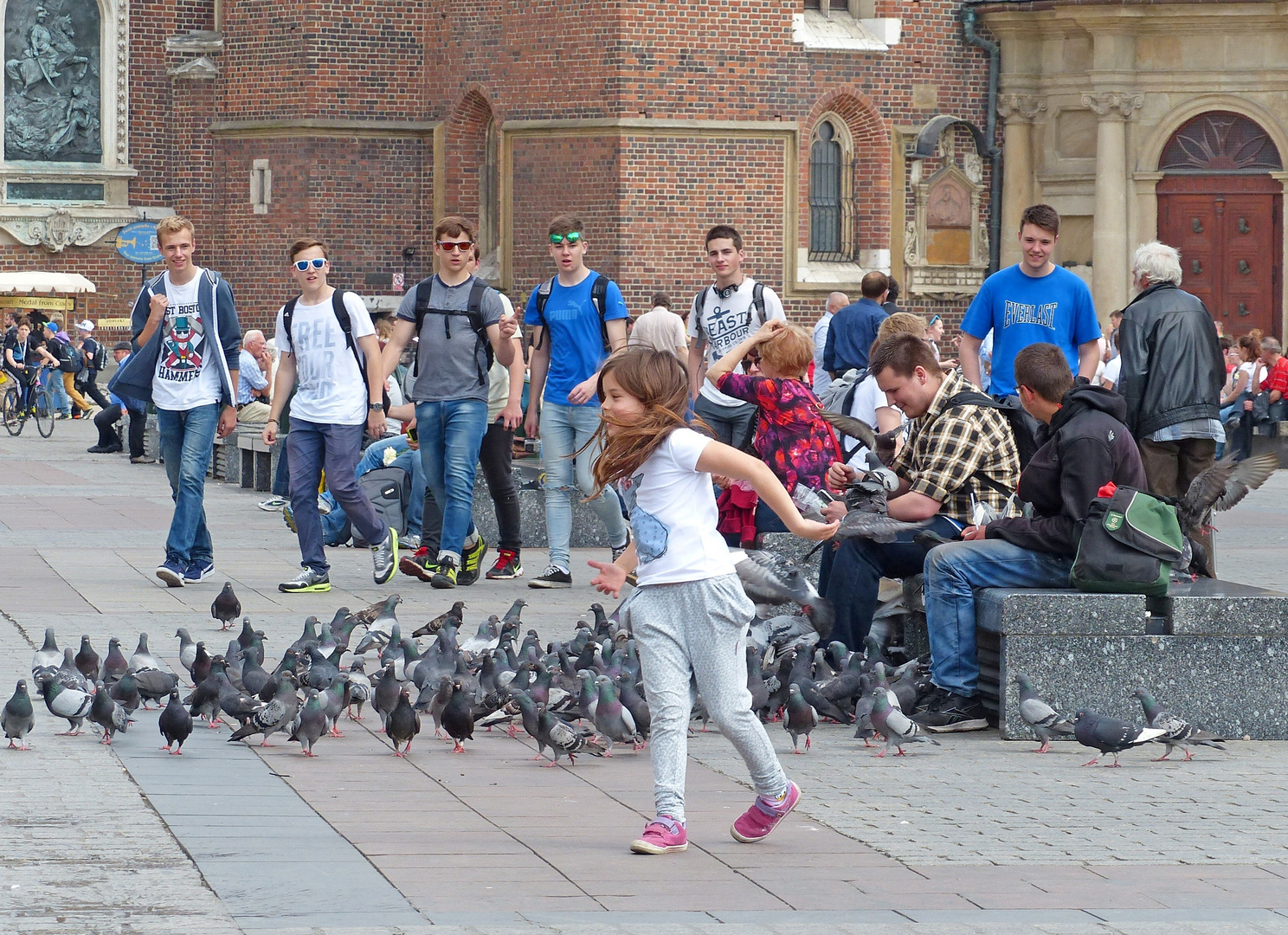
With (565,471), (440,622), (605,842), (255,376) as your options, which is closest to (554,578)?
(565,471)

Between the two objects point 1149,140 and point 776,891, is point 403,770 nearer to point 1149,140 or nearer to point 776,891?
point 776,891

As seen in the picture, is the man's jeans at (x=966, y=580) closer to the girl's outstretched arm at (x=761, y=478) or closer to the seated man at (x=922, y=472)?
the seated man at (x=922, y=472)

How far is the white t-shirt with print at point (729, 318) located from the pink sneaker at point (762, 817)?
6032mm

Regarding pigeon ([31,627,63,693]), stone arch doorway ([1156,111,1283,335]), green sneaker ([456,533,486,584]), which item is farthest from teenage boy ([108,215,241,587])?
stone arch doorway ([1156,111,1283,335])

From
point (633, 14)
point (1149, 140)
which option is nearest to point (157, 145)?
point (633, 14)

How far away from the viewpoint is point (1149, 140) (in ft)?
91.8

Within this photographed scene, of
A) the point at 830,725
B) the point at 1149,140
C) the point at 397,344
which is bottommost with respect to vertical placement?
the point at 830,725

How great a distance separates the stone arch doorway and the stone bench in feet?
69.5

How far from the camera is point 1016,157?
28703 millimetres

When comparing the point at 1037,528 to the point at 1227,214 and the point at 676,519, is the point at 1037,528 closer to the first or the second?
the point at 676,519

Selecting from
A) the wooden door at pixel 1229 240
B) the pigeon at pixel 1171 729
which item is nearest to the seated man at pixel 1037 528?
the pigeon at pixel 1171 729

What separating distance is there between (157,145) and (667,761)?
28.2 meters

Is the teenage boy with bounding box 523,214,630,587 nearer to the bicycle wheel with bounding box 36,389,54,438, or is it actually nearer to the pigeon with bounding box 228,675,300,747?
the pigeon with bounding box 228,675,300,747

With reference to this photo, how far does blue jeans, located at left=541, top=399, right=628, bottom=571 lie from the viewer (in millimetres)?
11828
